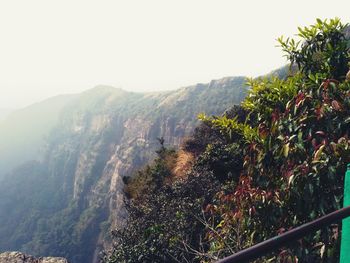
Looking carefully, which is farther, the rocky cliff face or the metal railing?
the rocky cliff face

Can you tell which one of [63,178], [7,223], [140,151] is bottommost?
[7,223]

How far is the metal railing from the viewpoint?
4.48 ft

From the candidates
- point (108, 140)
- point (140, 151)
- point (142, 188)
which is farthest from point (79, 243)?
point (142, 188)

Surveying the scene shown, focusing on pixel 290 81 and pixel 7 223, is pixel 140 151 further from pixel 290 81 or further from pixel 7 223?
pixel 290 81

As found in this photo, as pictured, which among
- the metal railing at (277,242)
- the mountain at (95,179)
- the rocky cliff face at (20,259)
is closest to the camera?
the metal railing at (277,242)

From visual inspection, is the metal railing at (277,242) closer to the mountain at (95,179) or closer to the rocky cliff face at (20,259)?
the rocky cliff face at (20,259)

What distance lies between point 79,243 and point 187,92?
221ft

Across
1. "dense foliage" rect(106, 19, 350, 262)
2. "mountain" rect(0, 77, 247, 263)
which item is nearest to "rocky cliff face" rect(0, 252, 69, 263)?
"dense foliage" rect(106, 19, 350, 262)

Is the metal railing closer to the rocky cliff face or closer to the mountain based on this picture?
the rocky cliff face

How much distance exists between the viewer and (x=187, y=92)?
14900 cm

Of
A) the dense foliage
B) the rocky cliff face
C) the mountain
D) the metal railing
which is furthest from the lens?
the mountain

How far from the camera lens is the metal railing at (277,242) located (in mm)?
1364

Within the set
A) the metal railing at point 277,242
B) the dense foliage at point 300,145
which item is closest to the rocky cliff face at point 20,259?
the dense foliage at point 300,145

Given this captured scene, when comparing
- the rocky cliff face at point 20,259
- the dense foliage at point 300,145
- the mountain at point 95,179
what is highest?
the dense foliage at point 300,145
